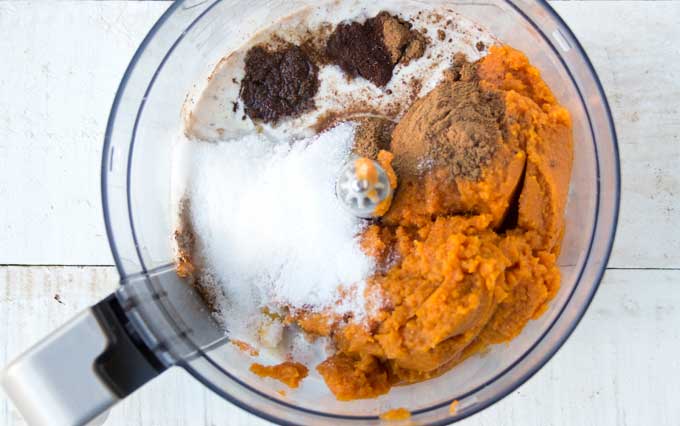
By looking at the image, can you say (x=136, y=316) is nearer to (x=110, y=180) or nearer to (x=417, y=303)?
(x=110, y=180)

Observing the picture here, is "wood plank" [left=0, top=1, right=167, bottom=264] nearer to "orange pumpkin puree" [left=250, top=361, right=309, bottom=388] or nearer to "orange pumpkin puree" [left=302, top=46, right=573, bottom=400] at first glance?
"orange pumpkin puree" [left=250, top=361, right=309, bottom=388]

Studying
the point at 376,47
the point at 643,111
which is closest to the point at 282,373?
the point at 376,47

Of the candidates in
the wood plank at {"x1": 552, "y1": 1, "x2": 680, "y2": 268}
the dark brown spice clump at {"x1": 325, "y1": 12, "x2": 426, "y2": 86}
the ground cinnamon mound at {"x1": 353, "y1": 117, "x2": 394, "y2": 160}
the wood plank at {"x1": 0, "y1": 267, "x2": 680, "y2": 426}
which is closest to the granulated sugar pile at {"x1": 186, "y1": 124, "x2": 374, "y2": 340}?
the ground cinnamon mound at {"x1": 353, "y1": 117, "x2": 394, "y2": 160}

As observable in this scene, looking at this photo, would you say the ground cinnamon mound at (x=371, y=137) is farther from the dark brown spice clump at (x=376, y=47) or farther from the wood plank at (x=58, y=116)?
the wood plank at (x=58, y=116)

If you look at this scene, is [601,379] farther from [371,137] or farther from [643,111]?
[371,137]

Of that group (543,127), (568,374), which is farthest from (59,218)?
(568,374)
